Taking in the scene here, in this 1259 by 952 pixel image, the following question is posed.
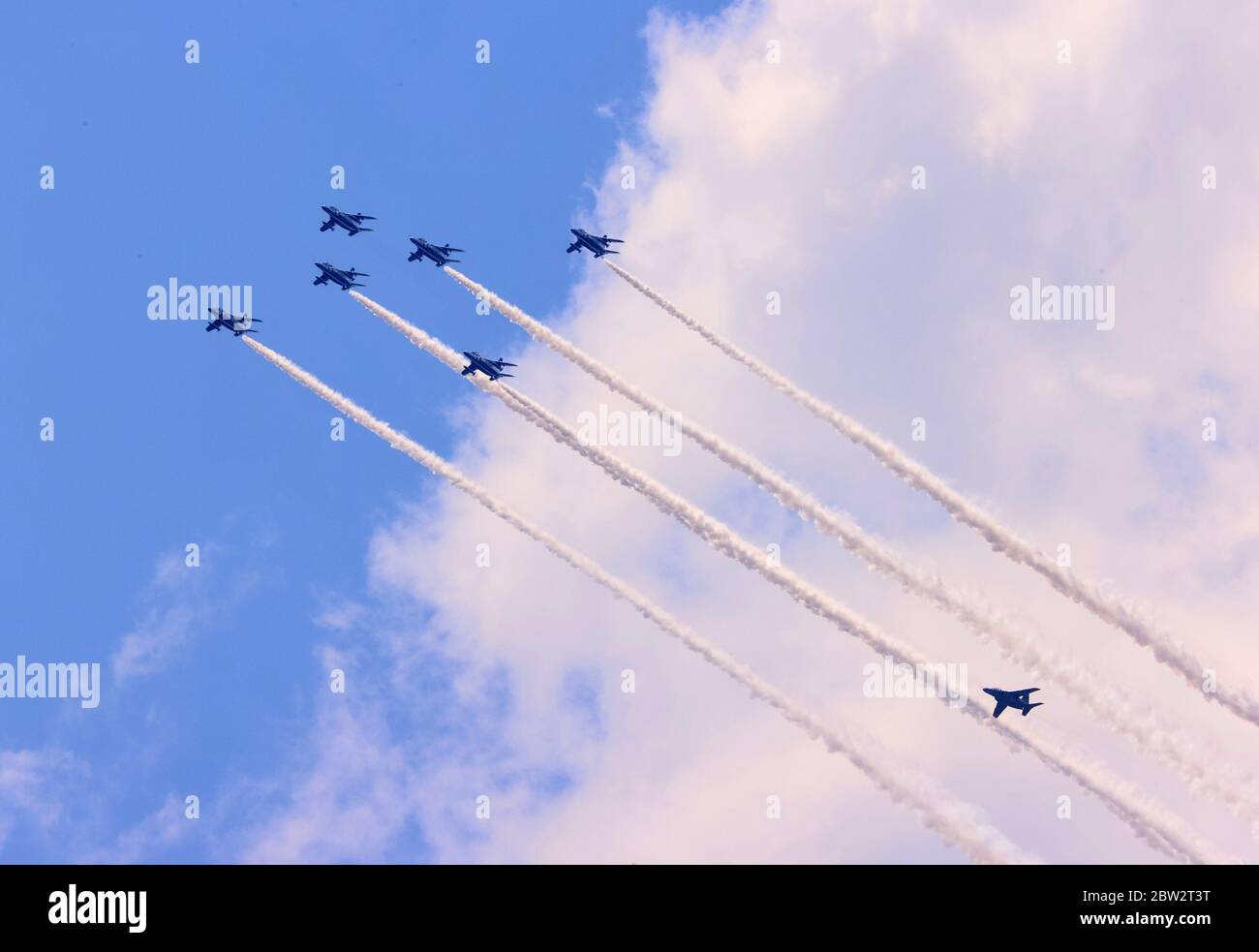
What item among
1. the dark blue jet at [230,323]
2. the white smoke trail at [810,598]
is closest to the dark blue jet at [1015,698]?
the white smoke trail at [810,598]

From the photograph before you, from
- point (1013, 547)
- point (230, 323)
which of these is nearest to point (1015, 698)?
point (1013, 547)

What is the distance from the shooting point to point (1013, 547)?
12850 cm

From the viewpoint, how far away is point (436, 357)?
14388cm

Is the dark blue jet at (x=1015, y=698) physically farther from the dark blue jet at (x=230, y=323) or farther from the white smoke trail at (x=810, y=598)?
the dark blue jet at (x=230, y=323)

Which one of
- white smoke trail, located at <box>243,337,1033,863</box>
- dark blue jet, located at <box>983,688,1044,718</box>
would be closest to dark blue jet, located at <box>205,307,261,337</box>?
white smoke trail, located at <box>243,337,1033,863</box>

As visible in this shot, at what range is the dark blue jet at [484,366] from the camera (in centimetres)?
14188

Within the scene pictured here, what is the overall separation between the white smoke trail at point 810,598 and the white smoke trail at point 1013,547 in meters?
7.85

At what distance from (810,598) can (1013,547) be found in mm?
12786

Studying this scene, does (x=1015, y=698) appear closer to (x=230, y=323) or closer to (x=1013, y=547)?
(x=1013, y=547)

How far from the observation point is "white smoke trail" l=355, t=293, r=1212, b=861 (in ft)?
388

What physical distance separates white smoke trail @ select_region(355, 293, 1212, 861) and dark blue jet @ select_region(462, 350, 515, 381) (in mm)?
901

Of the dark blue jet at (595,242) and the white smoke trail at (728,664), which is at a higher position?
the dark blue jet at (595,242)
